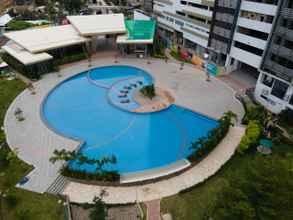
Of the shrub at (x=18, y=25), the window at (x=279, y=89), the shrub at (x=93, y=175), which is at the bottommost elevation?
the shrub at (x=93, y=175)

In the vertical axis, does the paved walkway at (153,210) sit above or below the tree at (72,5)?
below

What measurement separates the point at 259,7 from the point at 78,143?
31.6 meters

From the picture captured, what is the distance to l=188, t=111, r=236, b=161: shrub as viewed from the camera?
23141 mm

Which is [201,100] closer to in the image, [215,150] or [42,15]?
[215,150]

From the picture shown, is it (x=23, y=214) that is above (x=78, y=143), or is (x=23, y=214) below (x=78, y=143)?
below

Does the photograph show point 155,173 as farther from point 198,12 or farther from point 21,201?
point 198,12

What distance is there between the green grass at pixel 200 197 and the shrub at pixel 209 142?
253cm

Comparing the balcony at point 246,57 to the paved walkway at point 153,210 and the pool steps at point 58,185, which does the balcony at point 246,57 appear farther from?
the pool steps at point 58,185

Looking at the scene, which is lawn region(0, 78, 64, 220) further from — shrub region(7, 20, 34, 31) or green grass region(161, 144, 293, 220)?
shrub region(7, 20, 34, 31)

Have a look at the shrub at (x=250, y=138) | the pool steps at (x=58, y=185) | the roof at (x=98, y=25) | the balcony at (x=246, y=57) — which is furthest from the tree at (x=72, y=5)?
the shrub at (x=250, y=138)

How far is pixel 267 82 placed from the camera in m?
31.4

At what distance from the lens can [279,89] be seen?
97.3 feet

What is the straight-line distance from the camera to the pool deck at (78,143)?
20250 mm

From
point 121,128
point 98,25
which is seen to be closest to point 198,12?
point 98,25
